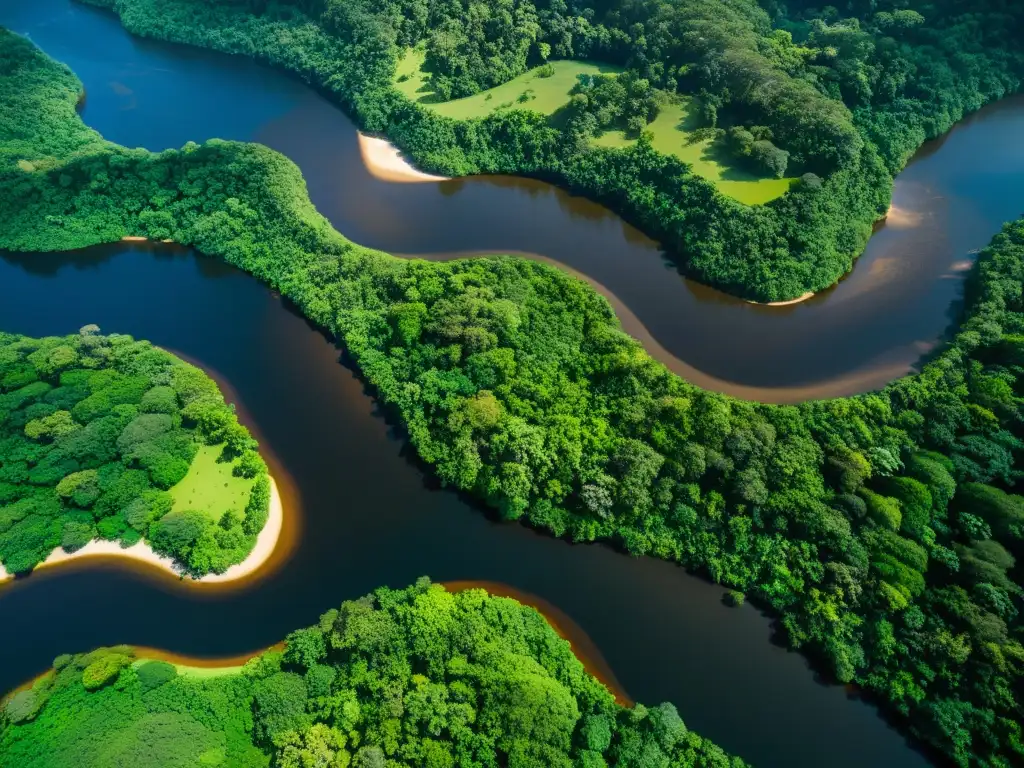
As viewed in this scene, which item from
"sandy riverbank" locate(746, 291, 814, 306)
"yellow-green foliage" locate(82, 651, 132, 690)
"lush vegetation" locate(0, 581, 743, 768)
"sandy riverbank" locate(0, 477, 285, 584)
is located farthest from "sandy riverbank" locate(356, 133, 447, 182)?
"yellow-green foliage" locate(82, 651, 132, 690)

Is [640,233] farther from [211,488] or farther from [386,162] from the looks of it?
[211,488]

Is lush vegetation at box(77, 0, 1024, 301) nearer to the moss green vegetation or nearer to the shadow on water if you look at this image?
the moss green vegetation

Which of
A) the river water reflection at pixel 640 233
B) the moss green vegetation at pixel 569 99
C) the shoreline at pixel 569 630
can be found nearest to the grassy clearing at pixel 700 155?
the moss green vegetation at pixel 569 99

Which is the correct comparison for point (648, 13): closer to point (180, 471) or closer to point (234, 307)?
point (234, 307)

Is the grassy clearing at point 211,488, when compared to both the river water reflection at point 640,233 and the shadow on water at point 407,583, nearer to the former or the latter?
the shadow on water at point 407,583

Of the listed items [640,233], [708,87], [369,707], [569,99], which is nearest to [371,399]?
[369,707]
